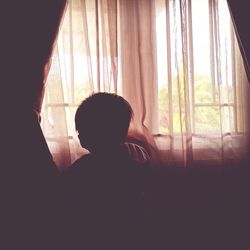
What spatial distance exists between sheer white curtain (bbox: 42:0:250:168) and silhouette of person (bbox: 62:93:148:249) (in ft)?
0.87

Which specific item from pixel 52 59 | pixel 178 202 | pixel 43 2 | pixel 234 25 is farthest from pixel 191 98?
pixel 43 2

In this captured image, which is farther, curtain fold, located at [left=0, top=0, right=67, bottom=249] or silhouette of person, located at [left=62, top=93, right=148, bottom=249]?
curtain fold, located at [left=0, top=0, right=67, bottom=249]

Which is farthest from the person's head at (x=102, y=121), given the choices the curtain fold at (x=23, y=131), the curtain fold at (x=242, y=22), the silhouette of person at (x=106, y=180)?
Result: the curtain fold at (x=242, y=22)

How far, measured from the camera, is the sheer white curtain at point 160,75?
4.66ft

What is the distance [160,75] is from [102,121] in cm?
46

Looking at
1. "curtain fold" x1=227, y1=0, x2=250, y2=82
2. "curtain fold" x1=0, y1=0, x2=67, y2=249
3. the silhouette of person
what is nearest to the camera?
the silhouette of person

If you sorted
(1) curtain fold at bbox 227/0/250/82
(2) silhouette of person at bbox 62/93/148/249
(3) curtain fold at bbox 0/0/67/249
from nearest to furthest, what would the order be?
(2) silhouette of person at bbox 62/93/148/249
(3) curtain fold at bbox 0/0/67/249
(1) curtain fold at bbox 227/0/250/82

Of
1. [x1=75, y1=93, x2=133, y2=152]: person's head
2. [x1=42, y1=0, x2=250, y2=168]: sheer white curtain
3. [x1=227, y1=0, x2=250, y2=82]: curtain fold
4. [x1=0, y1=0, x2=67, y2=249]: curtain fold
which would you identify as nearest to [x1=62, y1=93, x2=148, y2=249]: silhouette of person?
[x1=75, y1=93, x2=133, y2=152]: person's head

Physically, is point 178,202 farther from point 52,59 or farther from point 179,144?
point 52,59

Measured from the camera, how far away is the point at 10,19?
129 cm

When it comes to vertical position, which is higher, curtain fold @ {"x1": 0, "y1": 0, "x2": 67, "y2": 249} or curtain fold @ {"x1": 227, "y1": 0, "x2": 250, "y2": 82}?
curtain fold @ {"x1": 227, "y1": 0, "x2": 250, "y2": 82}

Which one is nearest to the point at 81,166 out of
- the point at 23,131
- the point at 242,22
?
the point at 23,131

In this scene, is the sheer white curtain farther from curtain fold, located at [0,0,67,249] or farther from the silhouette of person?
the silhouette of person

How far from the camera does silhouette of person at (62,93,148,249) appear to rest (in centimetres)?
111
